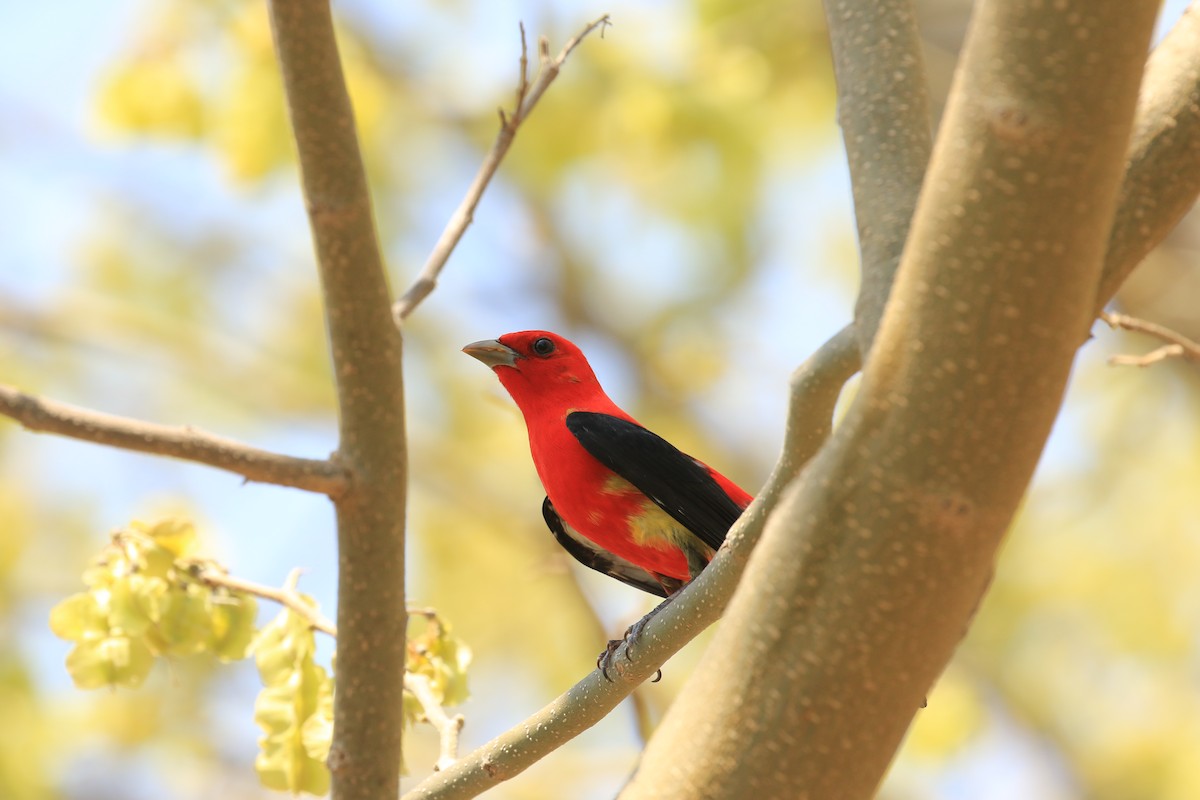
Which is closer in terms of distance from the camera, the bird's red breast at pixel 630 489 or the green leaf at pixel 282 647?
the green leaf at pixel 282 647

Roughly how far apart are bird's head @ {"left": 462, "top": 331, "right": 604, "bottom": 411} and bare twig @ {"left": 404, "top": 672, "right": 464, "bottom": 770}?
170cm

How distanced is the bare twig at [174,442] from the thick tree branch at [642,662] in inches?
30.3

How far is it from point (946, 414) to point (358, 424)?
1.43m

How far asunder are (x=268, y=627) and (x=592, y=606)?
1.24 meters

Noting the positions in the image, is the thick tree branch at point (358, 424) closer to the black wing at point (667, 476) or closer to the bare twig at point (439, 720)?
the bare twig at point (439, 720)

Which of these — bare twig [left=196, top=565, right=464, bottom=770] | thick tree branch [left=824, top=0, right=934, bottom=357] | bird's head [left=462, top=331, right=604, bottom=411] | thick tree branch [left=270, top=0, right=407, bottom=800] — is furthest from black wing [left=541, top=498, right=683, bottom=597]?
thick tree branch [left=824, top=0, right=934, bottom=357]

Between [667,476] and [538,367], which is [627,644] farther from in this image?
[538,367]

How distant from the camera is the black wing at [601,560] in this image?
16.3ft

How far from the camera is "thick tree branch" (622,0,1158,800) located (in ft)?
4.72

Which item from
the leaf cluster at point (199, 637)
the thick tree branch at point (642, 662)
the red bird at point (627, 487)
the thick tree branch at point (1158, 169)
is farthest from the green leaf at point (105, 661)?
the thick tree branch at point (1158, 169)

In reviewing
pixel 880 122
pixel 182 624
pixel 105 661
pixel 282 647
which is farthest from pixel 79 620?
pixel 880 122

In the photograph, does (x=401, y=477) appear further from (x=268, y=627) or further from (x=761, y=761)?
(x=761, y=761)

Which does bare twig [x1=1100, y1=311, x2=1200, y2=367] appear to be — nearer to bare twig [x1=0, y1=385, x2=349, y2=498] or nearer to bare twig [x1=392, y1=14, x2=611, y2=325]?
bare twig [x1=392, y1=14, x2=611, y2=325]

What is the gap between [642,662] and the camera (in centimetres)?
288
